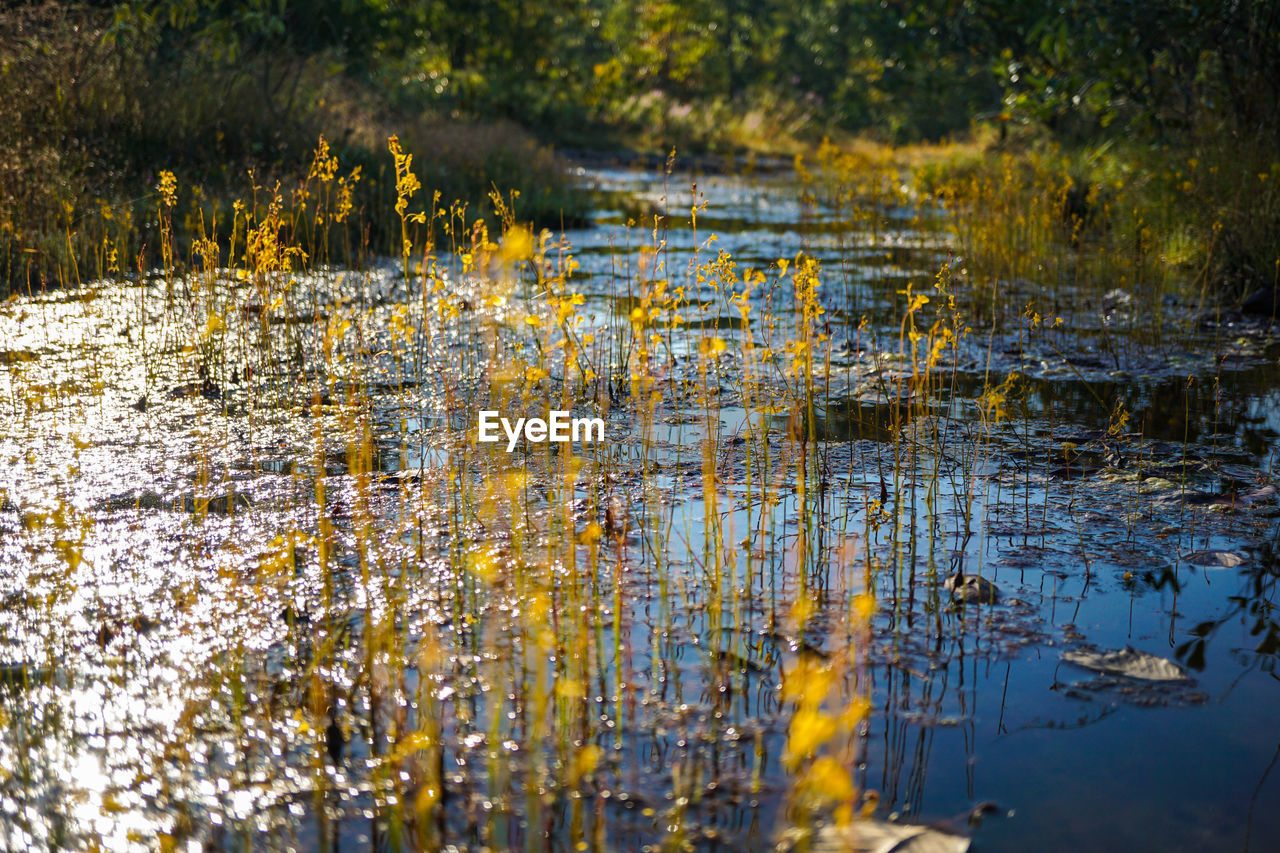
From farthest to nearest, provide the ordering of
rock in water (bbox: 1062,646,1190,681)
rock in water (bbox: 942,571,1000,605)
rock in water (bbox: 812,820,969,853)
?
rock in water (bbox: 942,571,1000,605) < rock in water (bbox: 1062,646,1190,681) < rock in water (bbox: 812,820,969,853)

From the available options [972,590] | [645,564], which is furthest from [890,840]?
[645,564]

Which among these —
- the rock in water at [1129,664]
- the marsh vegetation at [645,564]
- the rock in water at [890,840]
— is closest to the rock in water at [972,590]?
the marsh vegetation at [645,564]

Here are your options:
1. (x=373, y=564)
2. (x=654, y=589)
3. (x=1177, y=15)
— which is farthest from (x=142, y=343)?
(x=1177, y=15)

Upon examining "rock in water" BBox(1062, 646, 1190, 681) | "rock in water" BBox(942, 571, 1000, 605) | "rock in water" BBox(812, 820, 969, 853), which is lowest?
"rock in water" BBox(812, 820, 969, 853)

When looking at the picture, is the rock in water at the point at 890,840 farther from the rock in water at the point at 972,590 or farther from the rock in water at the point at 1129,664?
the rock in water at the point at 972,590

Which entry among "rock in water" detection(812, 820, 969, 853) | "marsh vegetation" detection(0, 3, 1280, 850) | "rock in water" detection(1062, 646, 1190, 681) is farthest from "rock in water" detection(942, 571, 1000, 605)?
"rock in water" detection(812, 820, 969, 853)

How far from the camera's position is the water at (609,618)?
7.07 ft

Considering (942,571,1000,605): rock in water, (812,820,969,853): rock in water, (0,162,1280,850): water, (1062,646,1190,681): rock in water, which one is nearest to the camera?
(812,820,969,853): rock in water

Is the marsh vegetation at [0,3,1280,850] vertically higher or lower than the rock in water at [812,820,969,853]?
higher

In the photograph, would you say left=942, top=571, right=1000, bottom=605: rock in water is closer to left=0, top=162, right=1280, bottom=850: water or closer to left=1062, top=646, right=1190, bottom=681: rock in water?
left=0, top=162, right=1280, bottom=850: water

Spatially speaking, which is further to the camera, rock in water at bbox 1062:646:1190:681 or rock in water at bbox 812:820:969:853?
rock in water at bbox 1062:646:1190:681

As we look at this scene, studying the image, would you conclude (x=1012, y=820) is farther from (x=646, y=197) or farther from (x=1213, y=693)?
(x=646, y=197)

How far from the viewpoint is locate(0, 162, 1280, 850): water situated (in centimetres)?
216

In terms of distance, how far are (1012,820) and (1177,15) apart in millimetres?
8837
